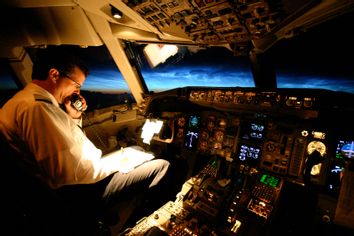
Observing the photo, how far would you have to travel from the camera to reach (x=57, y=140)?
1.20 meters

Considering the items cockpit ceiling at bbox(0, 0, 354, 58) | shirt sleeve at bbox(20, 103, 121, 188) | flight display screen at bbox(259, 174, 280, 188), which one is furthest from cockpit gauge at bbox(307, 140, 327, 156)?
shirt sleeve at bbox(20, 103, 121, 188)

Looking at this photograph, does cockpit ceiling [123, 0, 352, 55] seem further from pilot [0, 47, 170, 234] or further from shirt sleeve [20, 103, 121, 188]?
shirt sleeve [20, 103, 121, 188]

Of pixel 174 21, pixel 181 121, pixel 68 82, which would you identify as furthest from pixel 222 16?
pixel 181 121

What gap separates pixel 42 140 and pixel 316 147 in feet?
6.01

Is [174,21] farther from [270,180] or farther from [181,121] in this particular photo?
[270,180]

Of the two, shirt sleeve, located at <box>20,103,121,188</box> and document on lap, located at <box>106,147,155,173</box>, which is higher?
shirt sleeve, located at <box>20,103,121,188</box>

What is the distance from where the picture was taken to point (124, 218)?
2.14 m

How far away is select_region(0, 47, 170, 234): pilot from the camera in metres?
1.18

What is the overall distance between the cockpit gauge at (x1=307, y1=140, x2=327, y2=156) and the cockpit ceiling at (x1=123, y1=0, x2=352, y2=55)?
82 centimetres

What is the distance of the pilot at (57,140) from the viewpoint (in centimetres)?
118

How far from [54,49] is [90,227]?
124 cm

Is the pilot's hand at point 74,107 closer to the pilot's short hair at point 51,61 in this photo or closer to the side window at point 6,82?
the pilot's short hair at point 51,61

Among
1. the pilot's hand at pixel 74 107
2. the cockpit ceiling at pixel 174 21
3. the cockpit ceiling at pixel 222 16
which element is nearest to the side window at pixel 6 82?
the cockpit ceiling at pixel 174 21

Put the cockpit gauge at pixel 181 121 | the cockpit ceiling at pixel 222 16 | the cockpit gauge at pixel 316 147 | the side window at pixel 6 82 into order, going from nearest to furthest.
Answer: the cockpit ceiling at pixel 222 16 → the cockpit gauge at pixel 316 147 → the cockpit gauge at pixel 181 121 → the side window at pixel 6 82
